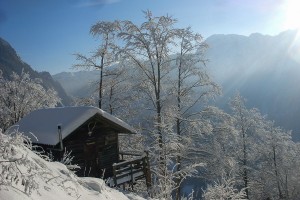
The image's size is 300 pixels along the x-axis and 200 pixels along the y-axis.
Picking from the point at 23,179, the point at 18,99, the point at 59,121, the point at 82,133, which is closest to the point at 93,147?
the point at 82,133

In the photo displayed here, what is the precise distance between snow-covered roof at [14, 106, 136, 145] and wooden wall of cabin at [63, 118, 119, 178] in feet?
2.82

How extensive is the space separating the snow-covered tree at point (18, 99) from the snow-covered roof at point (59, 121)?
53.0 ft

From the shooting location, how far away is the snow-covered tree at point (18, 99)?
108ft

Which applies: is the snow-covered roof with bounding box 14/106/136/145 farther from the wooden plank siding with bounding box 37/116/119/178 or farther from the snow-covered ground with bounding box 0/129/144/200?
the snow-covered ground with bounding box 0/129/144/200

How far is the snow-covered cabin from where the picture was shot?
14.8 metres

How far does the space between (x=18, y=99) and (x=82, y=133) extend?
20.2m

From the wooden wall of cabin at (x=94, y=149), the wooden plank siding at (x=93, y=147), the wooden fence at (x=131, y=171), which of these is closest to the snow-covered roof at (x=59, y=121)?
the wooden plank siding at (x=93, y=147)

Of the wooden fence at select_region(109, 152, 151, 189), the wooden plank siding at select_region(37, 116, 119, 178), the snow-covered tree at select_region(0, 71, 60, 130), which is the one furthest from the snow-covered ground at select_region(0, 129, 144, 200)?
the snow-covered tree at select_region(0, 71, 60, 130)

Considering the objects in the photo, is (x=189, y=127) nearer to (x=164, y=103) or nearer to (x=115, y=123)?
(x=164, y=103)

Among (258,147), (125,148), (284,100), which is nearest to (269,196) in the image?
(258,147)

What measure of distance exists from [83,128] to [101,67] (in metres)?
7.23

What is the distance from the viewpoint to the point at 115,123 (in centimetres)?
1659

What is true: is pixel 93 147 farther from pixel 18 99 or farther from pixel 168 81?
pixel 18 99

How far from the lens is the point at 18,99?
111 feet
